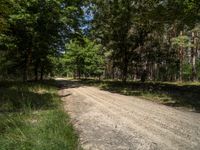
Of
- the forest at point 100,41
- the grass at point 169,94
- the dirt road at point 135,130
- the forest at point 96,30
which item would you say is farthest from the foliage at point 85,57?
the dirt road at point 135,130

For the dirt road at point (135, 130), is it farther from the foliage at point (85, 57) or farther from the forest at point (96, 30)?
the foliage at point (85, 57)

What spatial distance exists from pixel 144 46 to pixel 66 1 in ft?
39.3

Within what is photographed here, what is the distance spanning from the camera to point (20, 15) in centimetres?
2947

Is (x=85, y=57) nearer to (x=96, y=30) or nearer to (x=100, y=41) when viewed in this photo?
(x=100, y=41)

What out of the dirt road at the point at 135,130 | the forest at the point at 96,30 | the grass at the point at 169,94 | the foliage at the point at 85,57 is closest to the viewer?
the dirt road at the point at 135,130

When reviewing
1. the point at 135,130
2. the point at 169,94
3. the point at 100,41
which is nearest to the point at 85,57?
the point at 100,41

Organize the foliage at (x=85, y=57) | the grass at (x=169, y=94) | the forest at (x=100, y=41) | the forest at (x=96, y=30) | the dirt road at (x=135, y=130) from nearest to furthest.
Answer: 1. the dirt road at (x=135, y=130)
2. the forest at (x=100, y=41)
3. the grass at (x=169, y=94)
4. the forest at (x=96, y=30)
5. the foliage at (x=85, y=57)

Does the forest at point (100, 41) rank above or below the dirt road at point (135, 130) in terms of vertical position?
above

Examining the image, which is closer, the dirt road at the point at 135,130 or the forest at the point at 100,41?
the dirt road at the point at 135,130

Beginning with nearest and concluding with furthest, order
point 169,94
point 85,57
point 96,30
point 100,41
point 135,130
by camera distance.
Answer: point 135,130
point 169,94
point 96,30
point 100,41
point 85,57

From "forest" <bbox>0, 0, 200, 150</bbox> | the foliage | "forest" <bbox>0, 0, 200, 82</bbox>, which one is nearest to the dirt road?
"forest" <bbox>0, 0, 200, 150</bbox>

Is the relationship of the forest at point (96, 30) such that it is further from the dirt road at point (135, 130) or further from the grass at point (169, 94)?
the dirt road at point (135, 130)

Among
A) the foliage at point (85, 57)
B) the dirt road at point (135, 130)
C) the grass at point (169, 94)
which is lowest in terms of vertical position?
the dirt road at point (135, 130)

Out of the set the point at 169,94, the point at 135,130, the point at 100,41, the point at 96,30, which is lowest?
the point at 135,130
